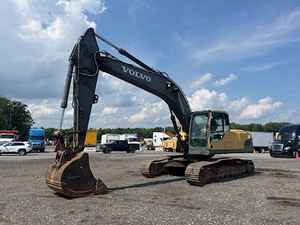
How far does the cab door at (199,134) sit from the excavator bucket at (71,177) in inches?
221

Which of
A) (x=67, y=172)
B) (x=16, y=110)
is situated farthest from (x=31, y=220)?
(x=16, y=110)

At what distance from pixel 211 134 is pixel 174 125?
1.88 meters

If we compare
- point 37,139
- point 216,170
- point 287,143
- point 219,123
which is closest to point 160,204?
point 216,170

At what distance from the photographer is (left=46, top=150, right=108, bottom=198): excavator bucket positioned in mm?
11867

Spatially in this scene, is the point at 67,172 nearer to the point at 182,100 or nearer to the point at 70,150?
the point at 70,150

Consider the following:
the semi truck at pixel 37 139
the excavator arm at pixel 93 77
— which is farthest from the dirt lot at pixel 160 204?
the semi truck at pixel 37 139

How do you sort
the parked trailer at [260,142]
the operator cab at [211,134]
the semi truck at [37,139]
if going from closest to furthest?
the operator cab at [211,134] → the semi truck at [37,139] → the parked trailer at [260,142]

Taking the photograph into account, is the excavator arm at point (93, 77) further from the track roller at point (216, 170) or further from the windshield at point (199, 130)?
the track roller at point (216, 170)

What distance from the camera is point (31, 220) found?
30.0ft

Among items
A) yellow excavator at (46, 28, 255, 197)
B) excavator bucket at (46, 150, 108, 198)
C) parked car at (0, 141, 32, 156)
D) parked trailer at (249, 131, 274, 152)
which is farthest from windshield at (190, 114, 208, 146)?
parked trailer at (249, 131, 274, 152)

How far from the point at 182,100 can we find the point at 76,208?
337 inches

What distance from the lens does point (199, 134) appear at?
56.0 ft

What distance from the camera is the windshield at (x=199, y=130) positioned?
1689 centimetres

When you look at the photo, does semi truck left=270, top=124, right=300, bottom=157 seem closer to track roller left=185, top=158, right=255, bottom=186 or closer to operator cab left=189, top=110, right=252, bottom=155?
track roller left=185, top=158, right=255, bottom=186
